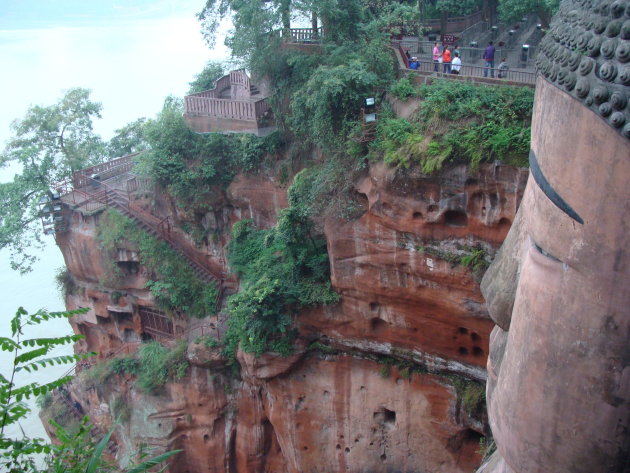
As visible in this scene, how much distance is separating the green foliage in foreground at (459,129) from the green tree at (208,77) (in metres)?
11.0

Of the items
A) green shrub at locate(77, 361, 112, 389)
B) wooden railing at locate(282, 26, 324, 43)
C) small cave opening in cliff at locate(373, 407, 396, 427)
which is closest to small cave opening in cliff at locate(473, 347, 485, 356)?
small cave opening in cliff at locate(373, 407, 396, 427)

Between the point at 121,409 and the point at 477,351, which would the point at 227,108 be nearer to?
the point at 121,409

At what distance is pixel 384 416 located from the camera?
57.7 feet

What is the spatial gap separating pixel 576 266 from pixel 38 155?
66.2 ft

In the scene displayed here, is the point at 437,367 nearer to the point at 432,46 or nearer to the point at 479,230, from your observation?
the point at 479,230

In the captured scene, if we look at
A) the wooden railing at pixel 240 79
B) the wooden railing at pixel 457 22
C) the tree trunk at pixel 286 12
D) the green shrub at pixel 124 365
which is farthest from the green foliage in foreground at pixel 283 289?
the wooden railing at pixel 457 22

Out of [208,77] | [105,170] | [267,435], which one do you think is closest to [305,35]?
[208,77]

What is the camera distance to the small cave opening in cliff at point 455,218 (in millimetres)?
13953

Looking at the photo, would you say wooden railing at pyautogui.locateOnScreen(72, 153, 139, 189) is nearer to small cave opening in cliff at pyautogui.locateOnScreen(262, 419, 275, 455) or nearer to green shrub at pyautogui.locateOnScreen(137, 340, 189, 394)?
green shrub at pyautogui.locateOnScreen(137, 340, 189, 394)

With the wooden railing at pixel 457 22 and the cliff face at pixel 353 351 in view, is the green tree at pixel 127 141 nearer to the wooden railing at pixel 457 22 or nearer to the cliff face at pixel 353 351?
the cliff face at pixel 353 351

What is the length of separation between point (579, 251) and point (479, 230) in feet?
25.4

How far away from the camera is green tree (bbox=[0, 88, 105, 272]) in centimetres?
2205

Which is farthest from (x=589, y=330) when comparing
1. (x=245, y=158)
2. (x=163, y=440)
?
(x=163, y=440)

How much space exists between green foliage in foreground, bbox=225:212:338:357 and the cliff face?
1.55ft
